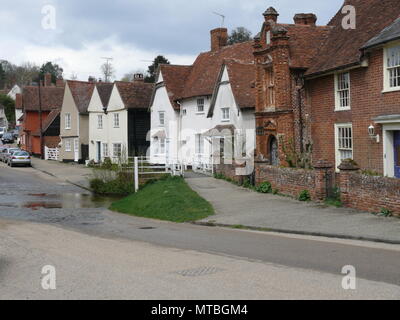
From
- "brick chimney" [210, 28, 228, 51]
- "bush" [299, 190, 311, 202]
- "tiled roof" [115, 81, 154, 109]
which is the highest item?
"brick chimney" [210, 28, 228, 51]

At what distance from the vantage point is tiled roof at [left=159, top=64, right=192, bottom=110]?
136 feet

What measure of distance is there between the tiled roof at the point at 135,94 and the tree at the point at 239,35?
1825 inches

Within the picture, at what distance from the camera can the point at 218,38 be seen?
43031 millimetres

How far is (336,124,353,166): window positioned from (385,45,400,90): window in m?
3.04

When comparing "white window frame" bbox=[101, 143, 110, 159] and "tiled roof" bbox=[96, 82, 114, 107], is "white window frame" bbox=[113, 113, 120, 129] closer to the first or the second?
"tiled roof" bbox=[96, 82, 114, 107]

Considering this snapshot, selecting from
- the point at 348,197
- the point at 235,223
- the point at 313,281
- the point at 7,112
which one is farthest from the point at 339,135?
the point at 7,112

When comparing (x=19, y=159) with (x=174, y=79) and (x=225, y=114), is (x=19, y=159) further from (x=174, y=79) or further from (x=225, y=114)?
(x=225, y=114)

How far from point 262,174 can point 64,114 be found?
128ft

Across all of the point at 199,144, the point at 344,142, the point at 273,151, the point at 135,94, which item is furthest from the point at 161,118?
the point at 344,142

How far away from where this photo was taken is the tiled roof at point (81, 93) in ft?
182

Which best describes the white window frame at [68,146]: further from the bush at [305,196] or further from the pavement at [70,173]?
the bush at [305,196]

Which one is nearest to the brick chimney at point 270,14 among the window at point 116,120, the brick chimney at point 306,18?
the brick chimney at point 306,18

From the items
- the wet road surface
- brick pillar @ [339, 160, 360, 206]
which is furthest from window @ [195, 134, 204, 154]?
brick pillar @ [339, 160, 360, 206]

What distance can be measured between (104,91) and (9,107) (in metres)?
72.2
